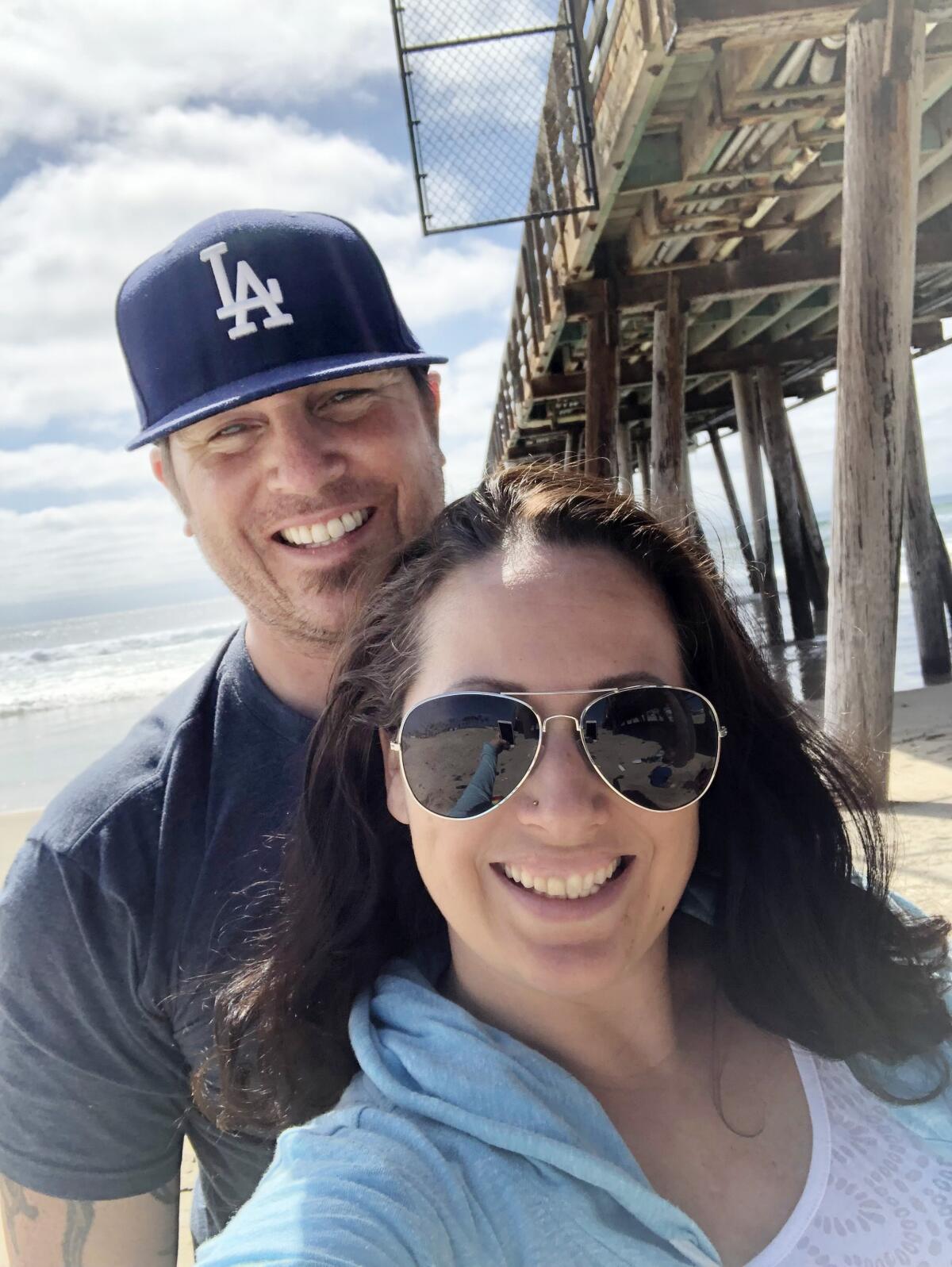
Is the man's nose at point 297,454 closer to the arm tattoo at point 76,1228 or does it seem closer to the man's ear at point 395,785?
the man's ear at point 395,785

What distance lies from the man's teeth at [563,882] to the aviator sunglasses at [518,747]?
0.32 ft

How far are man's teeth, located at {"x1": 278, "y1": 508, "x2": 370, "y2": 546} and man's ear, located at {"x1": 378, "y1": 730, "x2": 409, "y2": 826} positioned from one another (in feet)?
2.10

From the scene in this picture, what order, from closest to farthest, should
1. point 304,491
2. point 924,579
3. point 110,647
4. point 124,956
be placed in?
1. point 124,956
2. point 304,491
3. point 924,579
4. point 110,647

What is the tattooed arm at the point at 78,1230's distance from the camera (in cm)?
172

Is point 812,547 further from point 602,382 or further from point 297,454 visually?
point 297,454

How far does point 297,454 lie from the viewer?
1964 millimetres

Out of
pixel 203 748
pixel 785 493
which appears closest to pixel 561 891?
pixel 203 748

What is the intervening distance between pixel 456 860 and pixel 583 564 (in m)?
0.47

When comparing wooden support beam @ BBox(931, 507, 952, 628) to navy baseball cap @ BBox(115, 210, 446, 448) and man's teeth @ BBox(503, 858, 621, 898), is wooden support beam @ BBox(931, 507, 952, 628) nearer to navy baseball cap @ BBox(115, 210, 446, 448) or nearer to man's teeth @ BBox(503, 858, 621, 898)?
navy baseball cap @ BBox(115, 210, 446, 448)

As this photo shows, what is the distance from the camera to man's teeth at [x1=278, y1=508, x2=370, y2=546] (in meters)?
2.03

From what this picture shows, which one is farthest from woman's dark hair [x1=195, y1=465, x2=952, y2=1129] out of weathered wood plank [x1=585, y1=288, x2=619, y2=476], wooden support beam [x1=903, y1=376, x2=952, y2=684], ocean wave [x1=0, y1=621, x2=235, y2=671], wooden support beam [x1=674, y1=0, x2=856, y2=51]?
ocean wave [x1=0, y1=621, x2=235, y2=671]

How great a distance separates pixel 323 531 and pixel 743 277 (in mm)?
7139

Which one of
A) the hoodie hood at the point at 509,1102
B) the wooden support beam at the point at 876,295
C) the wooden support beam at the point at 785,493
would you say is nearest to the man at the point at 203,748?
the hoodie hood at the point at 509,1102

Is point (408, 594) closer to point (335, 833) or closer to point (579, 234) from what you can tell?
point (335, 833)
